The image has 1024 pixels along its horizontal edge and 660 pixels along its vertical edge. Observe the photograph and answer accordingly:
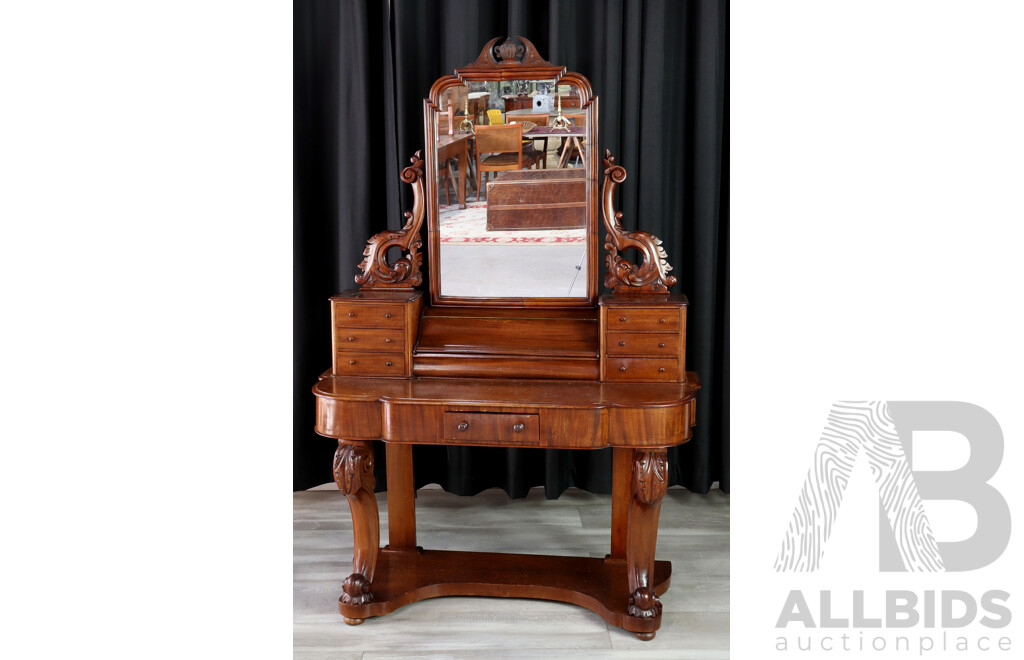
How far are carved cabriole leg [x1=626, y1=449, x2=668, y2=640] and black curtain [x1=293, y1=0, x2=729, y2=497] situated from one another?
810mm

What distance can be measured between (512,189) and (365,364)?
70cm

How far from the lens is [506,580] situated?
2.44m

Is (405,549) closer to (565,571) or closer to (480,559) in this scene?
(480,559)

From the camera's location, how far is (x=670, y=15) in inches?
115

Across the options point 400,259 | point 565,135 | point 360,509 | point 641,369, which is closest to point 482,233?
point 400,259

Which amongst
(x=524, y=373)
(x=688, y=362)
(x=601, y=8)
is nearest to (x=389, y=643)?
(x=524, y=373)

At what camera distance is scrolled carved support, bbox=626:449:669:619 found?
2.18m

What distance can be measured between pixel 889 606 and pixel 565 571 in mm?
1062

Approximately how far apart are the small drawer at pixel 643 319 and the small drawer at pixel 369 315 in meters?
0.62

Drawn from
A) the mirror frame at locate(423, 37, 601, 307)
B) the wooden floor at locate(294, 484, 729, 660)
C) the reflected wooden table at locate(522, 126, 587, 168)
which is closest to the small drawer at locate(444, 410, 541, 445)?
the mirror frame at locate(423, 37, 601, 307)

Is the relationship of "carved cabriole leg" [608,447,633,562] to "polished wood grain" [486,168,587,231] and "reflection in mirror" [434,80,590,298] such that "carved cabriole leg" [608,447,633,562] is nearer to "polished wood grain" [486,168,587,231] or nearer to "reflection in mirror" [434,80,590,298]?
"reflection in mirror" [434,80,590,298]

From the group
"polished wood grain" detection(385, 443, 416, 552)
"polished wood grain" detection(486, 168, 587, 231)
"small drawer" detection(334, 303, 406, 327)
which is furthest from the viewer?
"polished wood grain" detection(385, 443, 416, 552)

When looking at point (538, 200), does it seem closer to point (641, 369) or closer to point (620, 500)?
point (641, 369)

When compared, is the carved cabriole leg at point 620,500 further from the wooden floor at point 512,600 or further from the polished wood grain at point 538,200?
the polished wood grain at point 538,200
